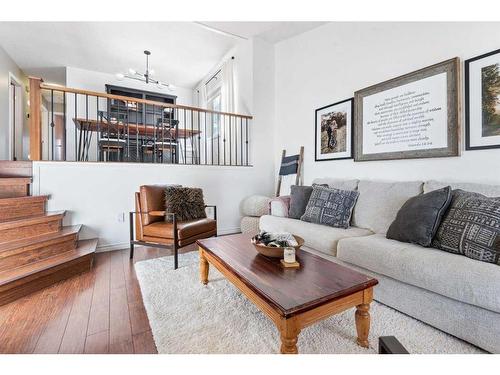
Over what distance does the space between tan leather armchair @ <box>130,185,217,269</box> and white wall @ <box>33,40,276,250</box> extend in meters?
0.56

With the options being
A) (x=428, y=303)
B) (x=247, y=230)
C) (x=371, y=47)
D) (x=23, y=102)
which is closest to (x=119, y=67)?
(x=23, y=102)

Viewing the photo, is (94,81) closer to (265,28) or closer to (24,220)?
(265,28)

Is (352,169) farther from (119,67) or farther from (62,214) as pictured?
(119,67)

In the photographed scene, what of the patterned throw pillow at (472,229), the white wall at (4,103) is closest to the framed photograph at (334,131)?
the patterned throw pillow at (472,229)

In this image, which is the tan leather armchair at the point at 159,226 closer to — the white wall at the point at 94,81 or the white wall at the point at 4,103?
the white wall at the point at 4,103

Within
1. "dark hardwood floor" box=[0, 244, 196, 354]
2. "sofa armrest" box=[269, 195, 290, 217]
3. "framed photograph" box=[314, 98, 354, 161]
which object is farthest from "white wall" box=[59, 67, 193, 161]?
"framed photograph" box=[314, 98, 354, 161]

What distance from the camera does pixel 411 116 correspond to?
2434 millimetres

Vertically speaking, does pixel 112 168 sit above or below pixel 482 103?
below

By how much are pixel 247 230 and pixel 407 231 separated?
2.22 meters

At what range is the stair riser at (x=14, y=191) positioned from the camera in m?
2.58

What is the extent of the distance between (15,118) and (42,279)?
520cm

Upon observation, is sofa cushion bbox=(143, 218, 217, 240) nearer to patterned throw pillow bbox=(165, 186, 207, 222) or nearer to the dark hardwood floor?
patterned throw pillow bbox=(165, 186, 207, 222)

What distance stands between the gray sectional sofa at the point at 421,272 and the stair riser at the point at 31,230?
261 cm
